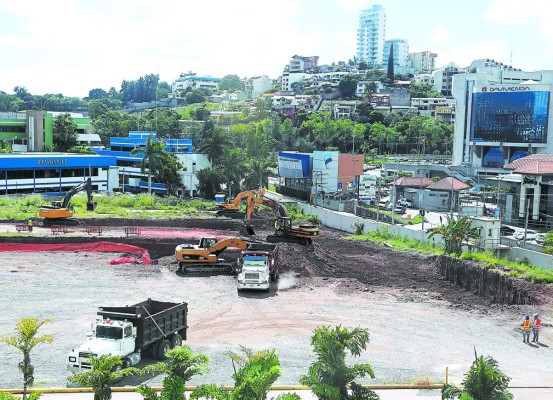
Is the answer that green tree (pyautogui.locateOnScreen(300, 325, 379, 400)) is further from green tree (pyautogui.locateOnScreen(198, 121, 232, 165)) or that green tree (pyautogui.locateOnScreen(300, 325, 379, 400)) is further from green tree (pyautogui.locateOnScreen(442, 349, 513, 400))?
green tree (pyautogui.locateOnScreen(198, 121, 232, 165))

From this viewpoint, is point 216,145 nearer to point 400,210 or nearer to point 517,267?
point 400,210

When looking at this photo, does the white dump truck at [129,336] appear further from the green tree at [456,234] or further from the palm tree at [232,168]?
the palm tree at [232,168]

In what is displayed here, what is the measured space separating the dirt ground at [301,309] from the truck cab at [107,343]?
0.97m

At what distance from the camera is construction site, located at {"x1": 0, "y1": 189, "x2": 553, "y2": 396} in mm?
23641

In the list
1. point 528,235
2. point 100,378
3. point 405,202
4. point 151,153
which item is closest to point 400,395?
point 100,378

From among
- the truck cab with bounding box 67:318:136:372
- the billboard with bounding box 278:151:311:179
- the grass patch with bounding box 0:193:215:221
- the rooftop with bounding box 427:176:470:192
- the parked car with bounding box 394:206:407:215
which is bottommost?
the parked car with bounding box 394:206:407:215

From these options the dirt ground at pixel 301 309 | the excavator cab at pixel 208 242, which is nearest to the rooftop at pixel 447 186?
the dirt ground at pixel 301 309

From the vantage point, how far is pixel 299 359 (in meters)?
23.6

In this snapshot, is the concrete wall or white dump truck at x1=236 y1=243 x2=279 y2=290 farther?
the concrete wall

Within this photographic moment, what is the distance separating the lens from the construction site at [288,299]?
931 inches

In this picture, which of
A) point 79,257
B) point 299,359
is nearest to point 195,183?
point 79,257

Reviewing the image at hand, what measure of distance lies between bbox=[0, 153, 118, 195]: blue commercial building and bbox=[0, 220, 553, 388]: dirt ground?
35052 mm

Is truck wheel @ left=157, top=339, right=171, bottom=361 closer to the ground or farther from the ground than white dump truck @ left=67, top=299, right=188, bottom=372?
closer to the ground

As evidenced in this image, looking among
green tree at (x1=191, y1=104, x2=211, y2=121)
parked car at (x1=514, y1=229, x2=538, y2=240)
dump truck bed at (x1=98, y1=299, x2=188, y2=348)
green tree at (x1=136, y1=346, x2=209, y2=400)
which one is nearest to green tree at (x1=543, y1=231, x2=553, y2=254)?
parked car at (x1=514, y1=229, x2=538, y2=240)
